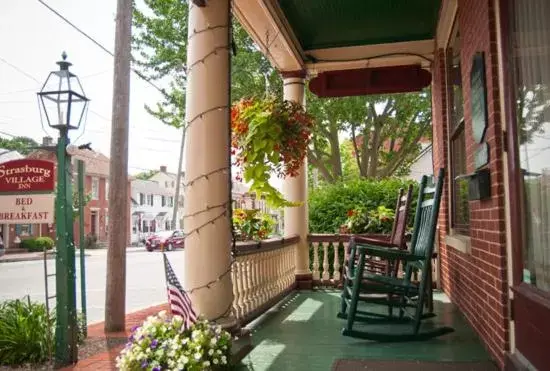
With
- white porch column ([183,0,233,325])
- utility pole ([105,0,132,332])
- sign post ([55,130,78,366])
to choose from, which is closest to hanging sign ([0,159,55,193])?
sign post ([55,130,78,366])

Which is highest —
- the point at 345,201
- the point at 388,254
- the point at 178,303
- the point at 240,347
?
the point at 345,201

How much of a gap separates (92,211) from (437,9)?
Answer: 33233 mm

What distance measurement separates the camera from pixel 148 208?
46.9 metres

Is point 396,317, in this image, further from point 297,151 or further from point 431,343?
point 297,151

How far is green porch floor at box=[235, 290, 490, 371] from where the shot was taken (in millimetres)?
3145

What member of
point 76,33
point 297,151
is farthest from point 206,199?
point 76,33

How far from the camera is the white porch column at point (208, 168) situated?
2.94 m

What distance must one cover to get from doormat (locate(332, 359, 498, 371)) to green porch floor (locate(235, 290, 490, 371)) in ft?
0.27

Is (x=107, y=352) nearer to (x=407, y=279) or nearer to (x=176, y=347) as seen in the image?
(x=176, y=347)

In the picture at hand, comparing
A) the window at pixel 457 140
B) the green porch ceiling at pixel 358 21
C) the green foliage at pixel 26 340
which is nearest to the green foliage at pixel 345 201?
the green porch ceiling at pixel 358 21

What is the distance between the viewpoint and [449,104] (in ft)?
16.5

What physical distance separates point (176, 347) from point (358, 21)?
157 inches

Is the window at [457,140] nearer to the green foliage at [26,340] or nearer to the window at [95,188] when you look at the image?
the green foliage at [26,340]

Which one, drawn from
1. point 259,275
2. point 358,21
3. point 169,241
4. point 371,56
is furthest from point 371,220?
point 169,241
